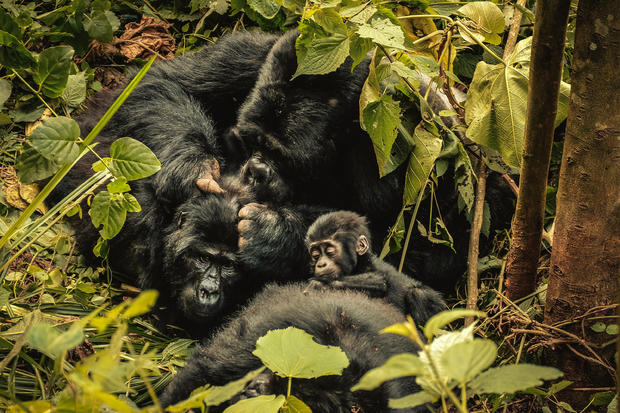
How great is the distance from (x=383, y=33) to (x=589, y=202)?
35.0 inches

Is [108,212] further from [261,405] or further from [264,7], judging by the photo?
[264,7]

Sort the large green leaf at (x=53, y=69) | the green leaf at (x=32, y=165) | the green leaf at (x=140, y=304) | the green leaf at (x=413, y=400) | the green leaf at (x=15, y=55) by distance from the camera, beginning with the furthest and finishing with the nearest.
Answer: the green leaf at (x=15, y=55) → the large green leaf at (x=53, y=69) → the green leaf at (x=32, y=165) → the green leaf at (x=413, y=400) → the green leaf at (x=140, y=304)

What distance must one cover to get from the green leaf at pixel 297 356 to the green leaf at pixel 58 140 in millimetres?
959

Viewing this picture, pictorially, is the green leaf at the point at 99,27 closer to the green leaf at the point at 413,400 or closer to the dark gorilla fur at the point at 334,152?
the dark gorilla fur at the point at 334,152

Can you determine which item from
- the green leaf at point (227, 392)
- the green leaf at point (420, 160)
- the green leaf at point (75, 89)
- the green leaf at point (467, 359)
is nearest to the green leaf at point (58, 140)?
the green leaf at point (227, 392)

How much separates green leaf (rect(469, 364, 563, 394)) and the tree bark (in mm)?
817

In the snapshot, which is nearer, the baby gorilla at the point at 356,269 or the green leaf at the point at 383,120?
the green leaf at the point at 383,120

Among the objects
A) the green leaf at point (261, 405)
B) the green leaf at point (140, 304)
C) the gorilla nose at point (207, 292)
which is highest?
the green leaf at point (140, 304)

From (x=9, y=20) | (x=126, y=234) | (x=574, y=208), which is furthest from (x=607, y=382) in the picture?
(x=9, y=20)

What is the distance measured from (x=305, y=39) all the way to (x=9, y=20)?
145cm

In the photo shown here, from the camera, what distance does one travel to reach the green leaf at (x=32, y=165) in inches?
81.0

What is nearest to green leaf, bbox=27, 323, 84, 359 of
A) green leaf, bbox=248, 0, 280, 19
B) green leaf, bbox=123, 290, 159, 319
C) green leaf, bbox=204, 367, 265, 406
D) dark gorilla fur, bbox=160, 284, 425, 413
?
green leaf, bbox=123, 290, 159, 319

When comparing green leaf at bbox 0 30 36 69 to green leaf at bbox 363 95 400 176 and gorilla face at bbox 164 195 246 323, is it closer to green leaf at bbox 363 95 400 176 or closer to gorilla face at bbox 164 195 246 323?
gorilla face at bbox 164 195 246 323

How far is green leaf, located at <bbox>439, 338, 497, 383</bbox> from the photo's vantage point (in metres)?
1.02
